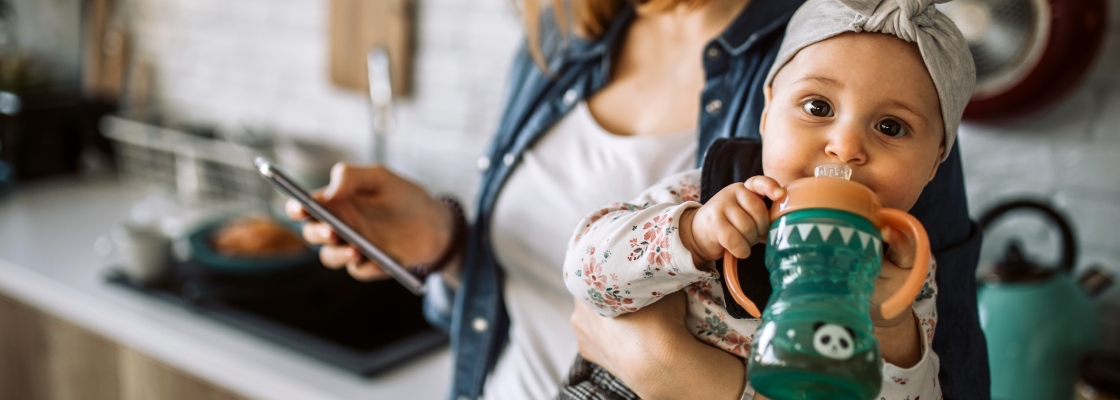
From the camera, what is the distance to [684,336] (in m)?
0.63

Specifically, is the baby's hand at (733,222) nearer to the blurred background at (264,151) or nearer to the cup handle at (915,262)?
the cup handle at (915,262)

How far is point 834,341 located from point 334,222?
634mm

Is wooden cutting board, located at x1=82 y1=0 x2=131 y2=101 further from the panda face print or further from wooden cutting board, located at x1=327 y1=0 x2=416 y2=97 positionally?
the panda face print

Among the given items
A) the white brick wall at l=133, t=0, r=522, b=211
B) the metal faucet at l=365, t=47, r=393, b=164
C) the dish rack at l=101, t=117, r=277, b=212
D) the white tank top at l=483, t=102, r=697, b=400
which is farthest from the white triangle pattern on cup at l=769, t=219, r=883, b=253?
the dish rack at l=101, t=117, r=277, b=212

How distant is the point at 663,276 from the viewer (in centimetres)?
57

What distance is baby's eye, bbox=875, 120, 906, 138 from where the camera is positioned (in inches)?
21.9

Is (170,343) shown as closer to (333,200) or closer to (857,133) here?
(333,200)

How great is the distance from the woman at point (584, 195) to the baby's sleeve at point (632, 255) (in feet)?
0.15

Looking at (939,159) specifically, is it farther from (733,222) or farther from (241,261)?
(241,261)

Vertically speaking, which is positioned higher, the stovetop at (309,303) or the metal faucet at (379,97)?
the metal faucet at (379,97)

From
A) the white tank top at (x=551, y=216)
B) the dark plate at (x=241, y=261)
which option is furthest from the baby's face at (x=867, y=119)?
the dark plate at (x=241, y=261)

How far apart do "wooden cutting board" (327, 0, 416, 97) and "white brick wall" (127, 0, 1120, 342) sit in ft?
0.12

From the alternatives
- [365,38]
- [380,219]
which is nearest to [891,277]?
[380,219]

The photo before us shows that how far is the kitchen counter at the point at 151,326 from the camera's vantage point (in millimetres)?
1407
